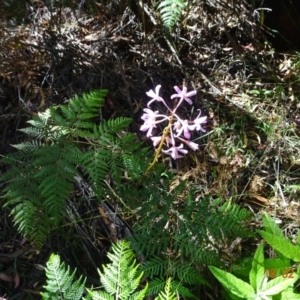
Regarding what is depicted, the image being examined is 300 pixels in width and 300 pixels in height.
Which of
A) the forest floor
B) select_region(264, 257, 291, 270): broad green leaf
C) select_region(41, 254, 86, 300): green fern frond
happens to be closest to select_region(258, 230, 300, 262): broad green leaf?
select_region(264, 257, 291, 270): broad green leaf

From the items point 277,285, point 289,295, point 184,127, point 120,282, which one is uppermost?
point 184,127

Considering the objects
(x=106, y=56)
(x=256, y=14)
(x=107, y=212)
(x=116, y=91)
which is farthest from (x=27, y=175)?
(x=256, y=14)

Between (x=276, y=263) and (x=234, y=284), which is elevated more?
(x=234, y=284)

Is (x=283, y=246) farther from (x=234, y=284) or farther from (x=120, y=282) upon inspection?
(x=120, y=282)

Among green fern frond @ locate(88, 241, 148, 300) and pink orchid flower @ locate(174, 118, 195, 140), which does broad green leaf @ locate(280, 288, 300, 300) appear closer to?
green fern frond @ locate(88, 241, 148, 300)

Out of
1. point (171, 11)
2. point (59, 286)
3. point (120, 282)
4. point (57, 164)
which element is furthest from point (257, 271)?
point (171, 11)

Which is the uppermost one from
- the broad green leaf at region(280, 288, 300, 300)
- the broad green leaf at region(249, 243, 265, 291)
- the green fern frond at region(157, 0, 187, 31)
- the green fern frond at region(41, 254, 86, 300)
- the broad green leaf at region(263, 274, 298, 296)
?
the green fern frond at region(157, 0, 187, 31)

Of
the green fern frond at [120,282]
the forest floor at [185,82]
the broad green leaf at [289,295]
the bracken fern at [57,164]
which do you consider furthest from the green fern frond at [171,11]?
the broad green leaf at [289,295]

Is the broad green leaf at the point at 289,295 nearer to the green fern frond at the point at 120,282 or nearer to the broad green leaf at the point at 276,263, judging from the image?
the broad green leaf at the point at 276,263
